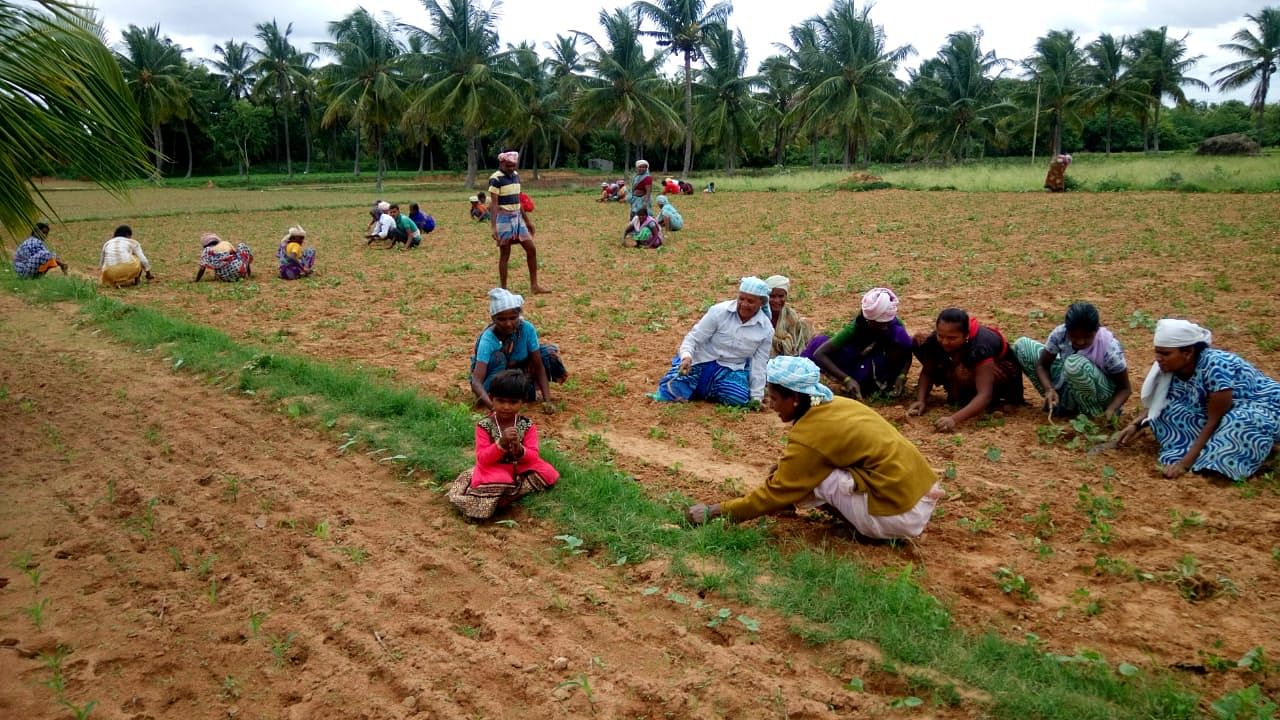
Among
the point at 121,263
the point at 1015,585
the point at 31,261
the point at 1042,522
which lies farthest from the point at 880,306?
the point at 31,261

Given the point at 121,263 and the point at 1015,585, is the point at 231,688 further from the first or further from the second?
the point at 121,263

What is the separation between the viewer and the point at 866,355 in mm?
5934

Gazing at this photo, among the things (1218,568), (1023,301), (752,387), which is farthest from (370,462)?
(1023,301)

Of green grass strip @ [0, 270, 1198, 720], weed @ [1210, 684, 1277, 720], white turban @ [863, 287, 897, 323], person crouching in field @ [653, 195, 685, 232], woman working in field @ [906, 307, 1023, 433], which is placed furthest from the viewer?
person crouching in field @ [653, 195, 685, 232]

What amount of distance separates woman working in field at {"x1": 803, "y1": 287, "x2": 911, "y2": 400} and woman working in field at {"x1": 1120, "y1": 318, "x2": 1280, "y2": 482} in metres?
1.66

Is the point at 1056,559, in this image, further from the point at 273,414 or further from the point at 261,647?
the point at 273,414

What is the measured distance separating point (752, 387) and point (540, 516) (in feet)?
7.63

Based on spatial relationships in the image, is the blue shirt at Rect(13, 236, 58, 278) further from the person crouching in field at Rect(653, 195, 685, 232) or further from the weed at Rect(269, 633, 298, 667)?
the weed at Rect(269, 633, 298, 667)

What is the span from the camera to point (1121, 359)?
17.2 feet

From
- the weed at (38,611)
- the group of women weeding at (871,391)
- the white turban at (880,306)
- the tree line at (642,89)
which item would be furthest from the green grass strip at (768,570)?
the tree line at (642,89)

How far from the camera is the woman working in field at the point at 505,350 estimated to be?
17.8ft

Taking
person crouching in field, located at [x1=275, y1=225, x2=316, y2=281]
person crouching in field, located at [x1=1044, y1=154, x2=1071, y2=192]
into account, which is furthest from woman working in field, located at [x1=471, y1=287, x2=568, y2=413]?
person crouching in field, located at [x1=1044, y1=154, x2=1071, y2=192]

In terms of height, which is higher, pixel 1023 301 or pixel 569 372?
pixel 1023 301

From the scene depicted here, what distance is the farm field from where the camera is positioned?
2.94 metres
